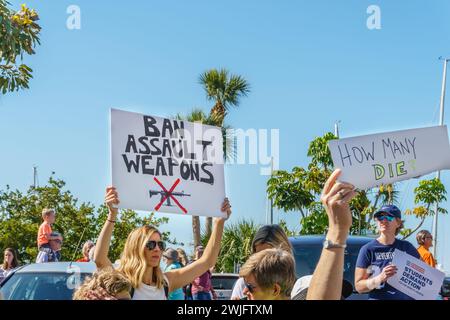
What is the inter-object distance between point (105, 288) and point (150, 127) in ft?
6.02

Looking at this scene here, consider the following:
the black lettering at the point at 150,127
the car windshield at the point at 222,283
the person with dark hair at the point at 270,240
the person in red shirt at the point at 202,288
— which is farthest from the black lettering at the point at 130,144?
the car windshield at the point at 222,283

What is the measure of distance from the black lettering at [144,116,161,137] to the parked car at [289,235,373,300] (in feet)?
9.61

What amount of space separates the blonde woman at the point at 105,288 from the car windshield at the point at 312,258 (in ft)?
13.5

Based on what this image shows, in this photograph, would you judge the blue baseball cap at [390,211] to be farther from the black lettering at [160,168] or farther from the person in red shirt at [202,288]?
the person in red shirt at [202,288]

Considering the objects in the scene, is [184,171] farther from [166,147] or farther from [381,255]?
[381,255]

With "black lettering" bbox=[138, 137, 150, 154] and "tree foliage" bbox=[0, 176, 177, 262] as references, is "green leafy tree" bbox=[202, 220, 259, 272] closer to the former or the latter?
"tree foliage" bbox=[0, 176, 177, 262]

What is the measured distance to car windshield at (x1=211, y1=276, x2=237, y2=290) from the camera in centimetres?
1173

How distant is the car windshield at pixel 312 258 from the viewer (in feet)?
25.8

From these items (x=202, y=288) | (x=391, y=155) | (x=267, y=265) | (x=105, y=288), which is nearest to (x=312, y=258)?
(x=202, y=288)

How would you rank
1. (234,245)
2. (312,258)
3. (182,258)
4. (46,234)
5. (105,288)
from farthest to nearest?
1. (234,245)
2. (182,258)
3. (46,234)
4. (312,258)
5. (105,288)

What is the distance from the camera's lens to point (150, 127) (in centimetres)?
559

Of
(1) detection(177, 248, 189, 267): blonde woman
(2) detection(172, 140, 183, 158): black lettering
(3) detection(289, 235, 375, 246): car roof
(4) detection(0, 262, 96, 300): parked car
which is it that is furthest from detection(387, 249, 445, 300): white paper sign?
(1) detection(177, 248, 189, 267): blonde woman
